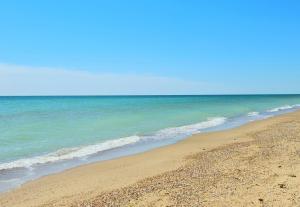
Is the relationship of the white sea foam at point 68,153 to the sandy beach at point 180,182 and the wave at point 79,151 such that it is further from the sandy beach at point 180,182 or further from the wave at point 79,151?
the sandy beach at point 180,182

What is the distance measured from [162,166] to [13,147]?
700cm

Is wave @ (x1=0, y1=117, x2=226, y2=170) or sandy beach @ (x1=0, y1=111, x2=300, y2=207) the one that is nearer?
sandy beach @ (x1=0, y1=111, x2=300, y2=207)

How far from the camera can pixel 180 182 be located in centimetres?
824

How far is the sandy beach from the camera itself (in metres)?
7.00

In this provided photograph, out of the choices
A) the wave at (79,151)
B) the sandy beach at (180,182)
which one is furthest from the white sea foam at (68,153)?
the sandy beach at (180,182)

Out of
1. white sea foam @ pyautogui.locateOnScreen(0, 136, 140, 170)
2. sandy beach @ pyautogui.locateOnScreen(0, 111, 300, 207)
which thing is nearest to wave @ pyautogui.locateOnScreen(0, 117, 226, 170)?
white sea foam @ pyautogui.locateOnScreen(0, 136, 140, 170)

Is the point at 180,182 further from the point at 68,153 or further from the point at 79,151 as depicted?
the point at 79,151

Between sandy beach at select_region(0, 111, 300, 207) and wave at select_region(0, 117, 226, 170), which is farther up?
sandy beach at select_region(0, 111, 300, 207)

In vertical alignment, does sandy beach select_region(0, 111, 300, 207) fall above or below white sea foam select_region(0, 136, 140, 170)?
above

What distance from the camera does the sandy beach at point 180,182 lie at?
7.00m

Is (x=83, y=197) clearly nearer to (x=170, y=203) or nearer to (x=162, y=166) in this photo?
(x=170, y=203)

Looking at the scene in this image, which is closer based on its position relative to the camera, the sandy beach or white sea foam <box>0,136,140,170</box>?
the sandy beach

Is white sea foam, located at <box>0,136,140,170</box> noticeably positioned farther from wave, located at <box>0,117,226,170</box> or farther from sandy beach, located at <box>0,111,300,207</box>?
sandy beach, located at <box>0,111,300,207</box>

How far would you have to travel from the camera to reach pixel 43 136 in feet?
61.3
